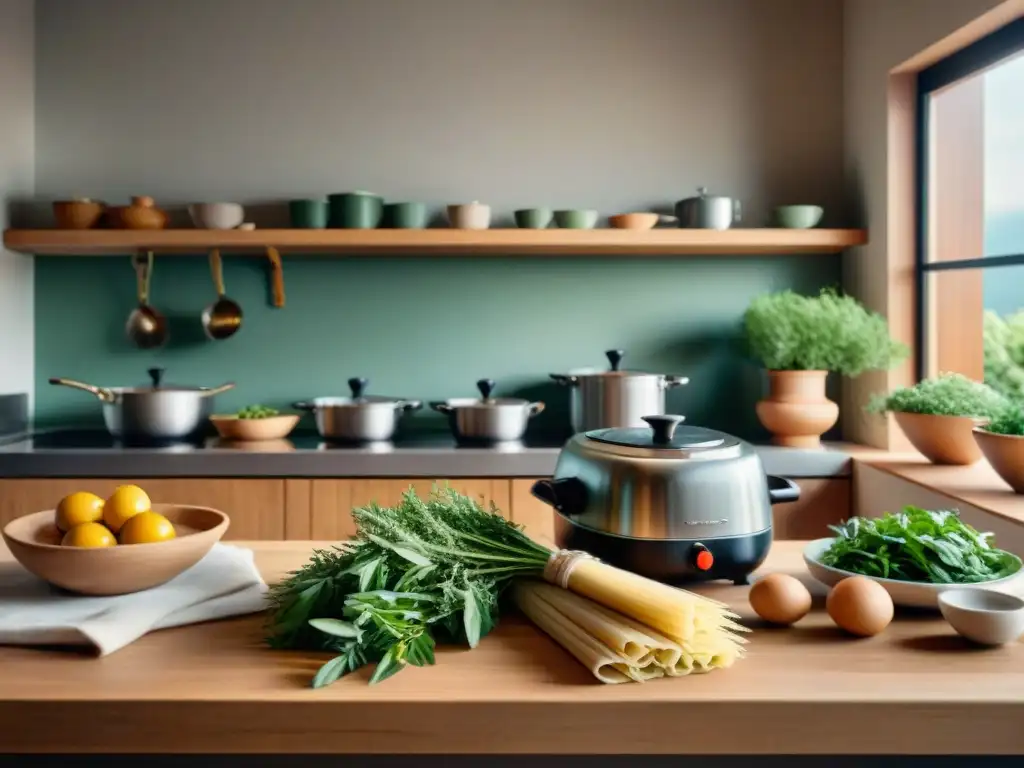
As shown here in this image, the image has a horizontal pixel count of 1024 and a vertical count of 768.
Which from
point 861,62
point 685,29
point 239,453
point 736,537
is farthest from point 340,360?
point 736,537

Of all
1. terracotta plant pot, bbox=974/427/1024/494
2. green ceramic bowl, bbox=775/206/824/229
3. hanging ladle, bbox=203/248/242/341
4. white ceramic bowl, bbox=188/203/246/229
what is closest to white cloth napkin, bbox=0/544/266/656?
terracotta plant pot, bbox=974/427/1024/494

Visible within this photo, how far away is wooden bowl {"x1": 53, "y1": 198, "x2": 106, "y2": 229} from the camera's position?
9.93 ft

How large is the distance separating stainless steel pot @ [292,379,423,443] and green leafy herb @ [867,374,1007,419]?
4.77 ft

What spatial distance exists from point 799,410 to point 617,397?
58 centimetres

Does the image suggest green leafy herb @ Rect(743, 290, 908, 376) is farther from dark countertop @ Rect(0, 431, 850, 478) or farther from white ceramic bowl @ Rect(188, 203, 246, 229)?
white ceramic bowl @ Rect(188, 203, 246, 229)

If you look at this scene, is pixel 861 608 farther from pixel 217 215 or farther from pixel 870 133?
pixel 217 215

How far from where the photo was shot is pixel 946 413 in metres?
2.41

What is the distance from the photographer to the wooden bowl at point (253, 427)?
2.95 meters

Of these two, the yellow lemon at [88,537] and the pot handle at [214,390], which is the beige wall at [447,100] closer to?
the pot handle at [214,390]

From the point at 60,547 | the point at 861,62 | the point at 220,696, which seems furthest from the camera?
the point at 861,62

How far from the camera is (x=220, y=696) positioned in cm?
90

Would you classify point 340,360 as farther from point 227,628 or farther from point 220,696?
point 220,696

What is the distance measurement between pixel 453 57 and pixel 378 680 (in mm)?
2770

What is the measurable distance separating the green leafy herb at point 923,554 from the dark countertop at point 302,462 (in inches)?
59.3
